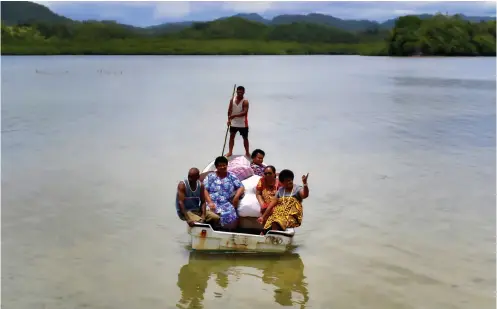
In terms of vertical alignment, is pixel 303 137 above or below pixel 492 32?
below

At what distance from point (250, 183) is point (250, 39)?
178140mm

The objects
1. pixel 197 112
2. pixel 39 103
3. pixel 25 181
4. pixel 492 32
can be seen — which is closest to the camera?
pixel 25 181

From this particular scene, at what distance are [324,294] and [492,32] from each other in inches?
5102

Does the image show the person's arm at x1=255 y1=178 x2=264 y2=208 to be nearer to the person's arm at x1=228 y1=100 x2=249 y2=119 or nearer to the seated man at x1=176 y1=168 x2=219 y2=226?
the seated man at x1=176 y1=168 x2=219 y2=226

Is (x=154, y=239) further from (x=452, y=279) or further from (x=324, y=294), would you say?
(x=452, y=279)

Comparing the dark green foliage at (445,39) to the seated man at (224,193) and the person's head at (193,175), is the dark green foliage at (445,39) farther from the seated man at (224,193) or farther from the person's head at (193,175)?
the person's head at (193,175)

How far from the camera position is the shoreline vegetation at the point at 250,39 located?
12438 cm

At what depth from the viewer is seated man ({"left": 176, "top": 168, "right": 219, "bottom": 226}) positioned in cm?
970

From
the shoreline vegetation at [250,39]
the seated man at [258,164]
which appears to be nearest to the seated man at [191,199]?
the seated man at [258,164]

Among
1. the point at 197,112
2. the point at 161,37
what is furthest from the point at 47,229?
the point at 161,37

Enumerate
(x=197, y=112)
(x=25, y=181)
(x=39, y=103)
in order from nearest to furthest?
(x=25, y=181) → (x=197, y=112) → (x=39, y=103)

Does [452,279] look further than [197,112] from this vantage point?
No

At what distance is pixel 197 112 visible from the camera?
28.9m

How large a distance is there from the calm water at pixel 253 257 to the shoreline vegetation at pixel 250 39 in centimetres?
10414
